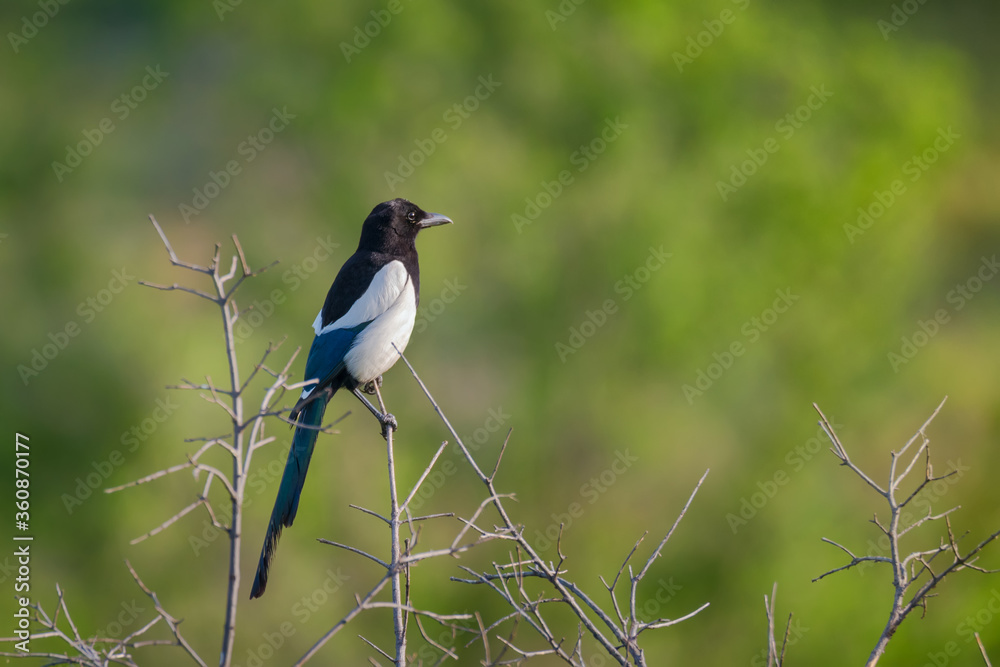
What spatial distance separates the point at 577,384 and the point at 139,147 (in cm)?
461

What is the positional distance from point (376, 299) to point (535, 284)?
14.7 feet

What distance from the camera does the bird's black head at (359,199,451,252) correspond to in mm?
3645

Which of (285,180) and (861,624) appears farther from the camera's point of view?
(285,180)

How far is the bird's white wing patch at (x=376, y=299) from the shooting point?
3523mm

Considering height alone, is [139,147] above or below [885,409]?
below

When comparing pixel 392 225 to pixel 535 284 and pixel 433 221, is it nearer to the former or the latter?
pixel 433 221

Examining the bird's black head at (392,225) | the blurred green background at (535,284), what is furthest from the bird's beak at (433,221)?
the blurred green background at (535,284)

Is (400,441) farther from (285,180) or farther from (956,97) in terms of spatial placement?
(956,97)

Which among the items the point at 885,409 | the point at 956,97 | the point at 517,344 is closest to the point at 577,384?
the point at 517,344

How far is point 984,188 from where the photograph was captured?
9680mm

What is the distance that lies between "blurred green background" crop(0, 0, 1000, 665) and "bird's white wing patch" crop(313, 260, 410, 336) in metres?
3.60

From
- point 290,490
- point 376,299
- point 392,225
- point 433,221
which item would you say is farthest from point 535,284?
point 290,490

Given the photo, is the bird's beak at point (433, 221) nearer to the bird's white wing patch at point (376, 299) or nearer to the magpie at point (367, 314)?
the magpie at point (367, 314)

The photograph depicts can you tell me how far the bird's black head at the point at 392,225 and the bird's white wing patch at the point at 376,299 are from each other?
15cm
